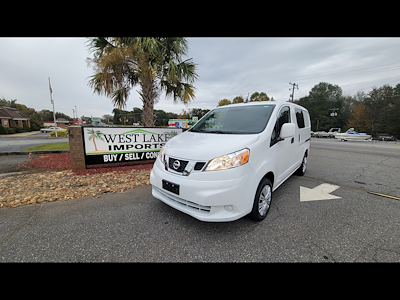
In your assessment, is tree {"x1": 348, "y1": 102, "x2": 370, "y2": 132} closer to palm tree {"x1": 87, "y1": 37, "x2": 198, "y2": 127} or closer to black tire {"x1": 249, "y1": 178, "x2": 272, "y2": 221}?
palm tree {"x1": 87, "y1": 37, "x2": 198, "y2": 127}

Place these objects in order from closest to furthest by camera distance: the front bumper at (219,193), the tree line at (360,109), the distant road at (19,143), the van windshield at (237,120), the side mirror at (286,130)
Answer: the front bumper at (219,193), the side mirror at (286,130), the van windshield at (237,120), the distant road at (19,143), the tree line at (360,109)

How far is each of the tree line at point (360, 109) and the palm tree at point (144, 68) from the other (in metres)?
43.6

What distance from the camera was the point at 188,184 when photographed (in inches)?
80.0

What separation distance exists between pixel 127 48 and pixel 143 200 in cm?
584

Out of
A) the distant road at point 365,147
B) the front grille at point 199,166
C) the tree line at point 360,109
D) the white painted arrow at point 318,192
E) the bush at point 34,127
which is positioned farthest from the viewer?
the bush at point 34,127

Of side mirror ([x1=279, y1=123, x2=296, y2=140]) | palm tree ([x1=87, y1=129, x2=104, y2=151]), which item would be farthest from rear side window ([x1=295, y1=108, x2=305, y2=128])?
palm tree ([x1=87, y1=129, x2=104, y2=151])

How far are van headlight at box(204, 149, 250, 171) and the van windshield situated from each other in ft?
2.11

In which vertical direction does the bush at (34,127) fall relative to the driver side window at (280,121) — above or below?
above

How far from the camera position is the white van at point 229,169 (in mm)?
1967

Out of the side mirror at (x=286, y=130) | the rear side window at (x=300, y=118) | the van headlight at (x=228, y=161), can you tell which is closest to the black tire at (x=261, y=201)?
the van headlight at (x=228, y=161)

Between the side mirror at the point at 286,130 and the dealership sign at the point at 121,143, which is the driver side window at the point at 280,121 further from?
the dealership sign at the point at 121,143
